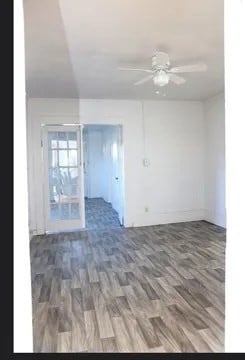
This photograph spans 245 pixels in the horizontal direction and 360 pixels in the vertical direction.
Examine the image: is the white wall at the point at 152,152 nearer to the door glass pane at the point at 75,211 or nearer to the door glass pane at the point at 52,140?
the door glass pane at the point at 52,140

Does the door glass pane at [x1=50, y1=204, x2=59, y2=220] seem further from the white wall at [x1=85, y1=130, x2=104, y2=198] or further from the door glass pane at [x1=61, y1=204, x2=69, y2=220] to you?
the white wall at [x1=85, y1=130, x2=104, y2=198]

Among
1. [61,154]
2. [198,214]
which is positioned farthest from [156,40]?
[198,214]

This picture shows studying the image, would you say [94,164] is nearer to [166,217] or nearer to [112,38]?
[166,217]

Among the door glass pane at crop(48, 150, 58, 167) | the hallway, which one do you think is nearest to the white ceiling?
the door glass pane at crop(48, 150, 58, 167)

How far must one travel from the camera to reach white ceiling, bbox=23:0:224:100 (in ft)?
7.04

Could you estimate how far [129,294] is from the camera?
2.76 m

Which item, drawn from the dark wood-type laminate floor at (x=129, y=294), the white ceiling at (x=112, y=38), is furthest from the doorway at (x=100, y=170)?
the white ceiling at (x=112, y=38)

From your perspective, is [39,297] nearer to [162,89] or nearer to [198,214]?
[162,89]

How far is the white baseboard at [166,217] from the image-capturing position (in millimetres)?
5703

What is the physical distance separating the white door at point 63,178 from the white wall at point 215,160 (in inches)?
111

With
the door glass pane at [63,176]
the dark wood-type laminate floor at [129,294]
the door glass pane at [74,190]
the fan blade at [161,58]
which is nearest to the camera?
the dark wood-type laminate floor at [129,294]

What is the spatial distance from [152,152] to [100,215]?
7.49ft

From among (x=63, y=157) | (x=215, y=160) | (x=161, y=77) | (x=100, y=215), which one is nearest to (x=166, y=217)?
(x=215, y=160)
